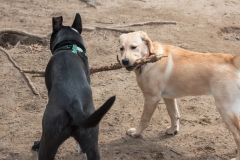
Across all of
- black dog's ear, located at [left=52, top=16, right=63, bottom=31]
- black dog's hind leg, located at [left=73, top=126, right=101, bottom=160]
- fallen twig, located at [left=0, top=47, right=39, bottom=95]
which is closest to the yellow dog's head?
black dog's ear, located at [left=52, top=16, right=63, bottom=31]

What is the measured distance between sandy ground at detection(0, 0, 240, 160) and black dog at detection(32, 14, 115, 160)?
1.13 meters

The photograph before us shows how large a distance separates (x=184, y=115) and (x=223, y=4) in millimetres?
4787

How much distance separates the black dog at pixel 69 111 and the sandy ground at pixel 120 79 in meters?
1.13

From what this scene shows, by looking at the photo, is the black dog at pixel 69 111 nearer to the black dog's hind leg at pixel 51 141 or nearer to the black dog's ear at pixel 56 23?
the black dog's hind leg at pixel 51 141

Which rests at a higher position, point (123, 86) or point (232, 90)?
point (232, 90)

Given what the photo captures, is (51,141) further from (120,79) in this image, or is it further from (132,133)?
(120,79)

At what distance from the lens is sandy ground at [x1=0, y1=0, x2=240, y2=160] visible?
496cm

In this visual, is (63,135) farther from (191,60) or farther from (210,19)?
(210,19)

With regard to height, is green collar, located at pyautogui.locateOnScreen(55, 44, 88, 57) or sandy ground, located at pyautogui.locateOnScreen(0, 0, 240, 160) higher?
green collar, located at pyautogui.locateOnScreen(55, 44, 88, 57)

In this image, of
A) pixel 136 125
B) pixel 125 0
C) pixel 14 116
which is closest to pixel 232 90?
pixel 136 125

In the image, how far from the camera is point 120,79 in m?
6.41

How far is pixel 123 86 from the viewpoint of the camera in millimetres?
6230

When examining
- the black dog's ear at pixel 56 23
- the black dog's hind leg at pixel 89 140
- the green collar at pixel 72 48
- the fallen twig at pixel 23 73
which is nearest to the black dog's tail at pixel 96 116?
the black dog's hind leg at pixel 89 140

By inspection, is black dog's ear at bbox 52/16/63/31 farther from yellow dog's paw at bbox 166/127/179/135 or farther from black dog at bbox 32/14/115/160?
yellow dog's paw at bbox 166/127/179/135
